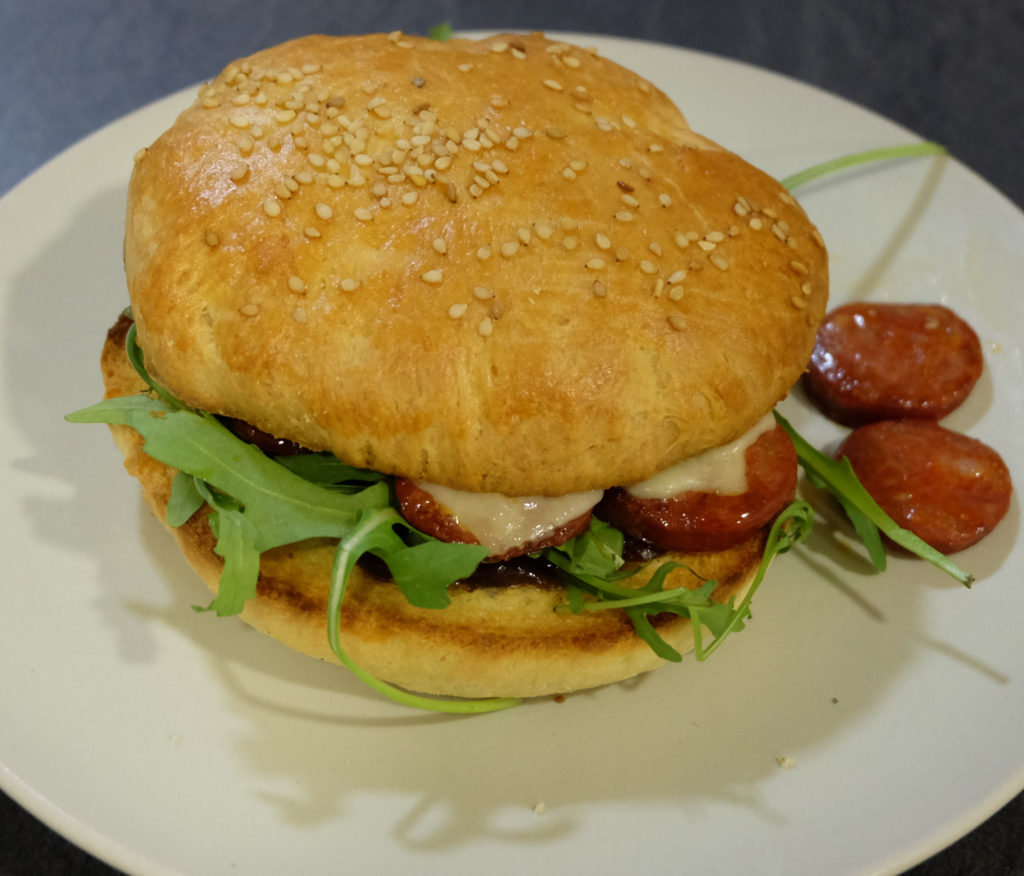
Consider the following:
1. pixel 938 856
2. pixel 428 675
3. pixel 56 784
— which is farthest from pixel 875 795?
pixel 56 784

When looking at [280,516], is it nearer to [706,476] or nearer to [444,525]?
[444,525]

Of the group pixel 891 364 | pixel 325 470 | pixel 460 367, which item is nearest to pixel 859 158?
pixel 891 364

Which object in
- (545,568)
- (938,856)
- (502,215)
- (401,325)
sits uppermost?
(502,215)

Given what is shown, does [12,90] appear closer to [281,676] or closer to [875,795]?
[281,676]

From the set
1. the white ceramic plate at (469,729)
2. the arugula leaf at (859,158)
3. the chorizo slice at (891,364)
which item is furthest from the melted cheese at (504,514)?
the arugula leaf at (859,158)

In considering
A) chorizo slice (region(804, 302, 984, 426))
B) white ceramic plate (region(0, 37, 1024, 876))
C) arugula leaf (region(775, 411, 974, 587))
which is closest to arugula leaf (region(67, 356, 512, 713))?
white ceramic plate (region(0, 37, 1024, 876))
